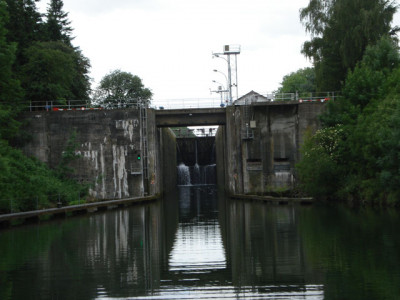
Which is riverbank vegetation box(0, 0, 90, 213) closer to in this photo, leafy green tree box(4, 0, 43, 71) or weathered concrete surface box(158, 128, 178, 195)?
leafy green tree box(4, 0, 43, 71)

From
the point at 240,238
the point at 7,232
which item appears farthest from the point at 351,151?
the point at 7,232

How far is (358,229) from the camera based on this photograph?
18.2 meters

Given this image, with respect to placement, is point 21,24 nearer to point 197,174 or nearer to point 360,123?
point 360,123

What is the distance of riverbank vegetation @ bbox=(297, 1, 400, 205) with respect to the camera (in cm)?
2692

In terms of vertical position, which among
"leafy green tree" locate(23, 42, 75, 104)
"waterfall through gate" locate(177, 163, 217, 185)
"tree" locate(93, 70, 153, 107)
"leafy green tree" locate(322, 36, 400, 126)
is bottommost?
"waterfall through gate" locate(177, 163, 217, 185)

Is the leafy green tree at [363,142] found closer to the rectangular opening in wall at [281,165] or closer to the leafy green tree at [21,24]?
the rectangular opening in wall at [281,165]

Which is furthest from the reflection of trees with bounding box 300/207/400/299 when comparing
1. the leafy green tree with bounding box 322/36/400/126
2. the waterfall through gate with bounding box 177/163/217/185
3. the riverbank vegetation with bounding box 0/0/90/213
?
the waterfall through gate with bounding box 177/163/217/185

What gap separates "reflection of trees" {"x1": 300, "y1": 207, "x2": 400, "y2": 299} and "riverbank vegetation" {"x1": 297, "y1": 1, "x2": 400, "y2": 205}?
5050mm

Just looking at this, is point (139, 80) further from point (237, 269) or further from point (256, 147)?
point (237, 269)

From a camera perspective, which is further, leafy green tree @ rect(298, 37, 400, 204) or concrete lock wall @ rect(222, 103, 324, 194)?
concrete lock wall @ rect(222, 103, 324, 194)

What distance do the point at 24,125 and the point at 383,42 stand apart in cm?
2635

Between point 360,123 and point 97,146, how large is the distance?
19759mm

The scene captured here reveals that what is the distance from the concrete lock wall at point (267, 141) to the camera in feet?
133

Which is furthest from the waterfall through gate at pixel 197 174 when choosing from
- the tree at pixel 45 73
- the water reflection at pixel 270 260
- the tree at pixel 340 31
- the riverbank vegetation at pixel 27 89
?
the water reflection at pixel 270 260
